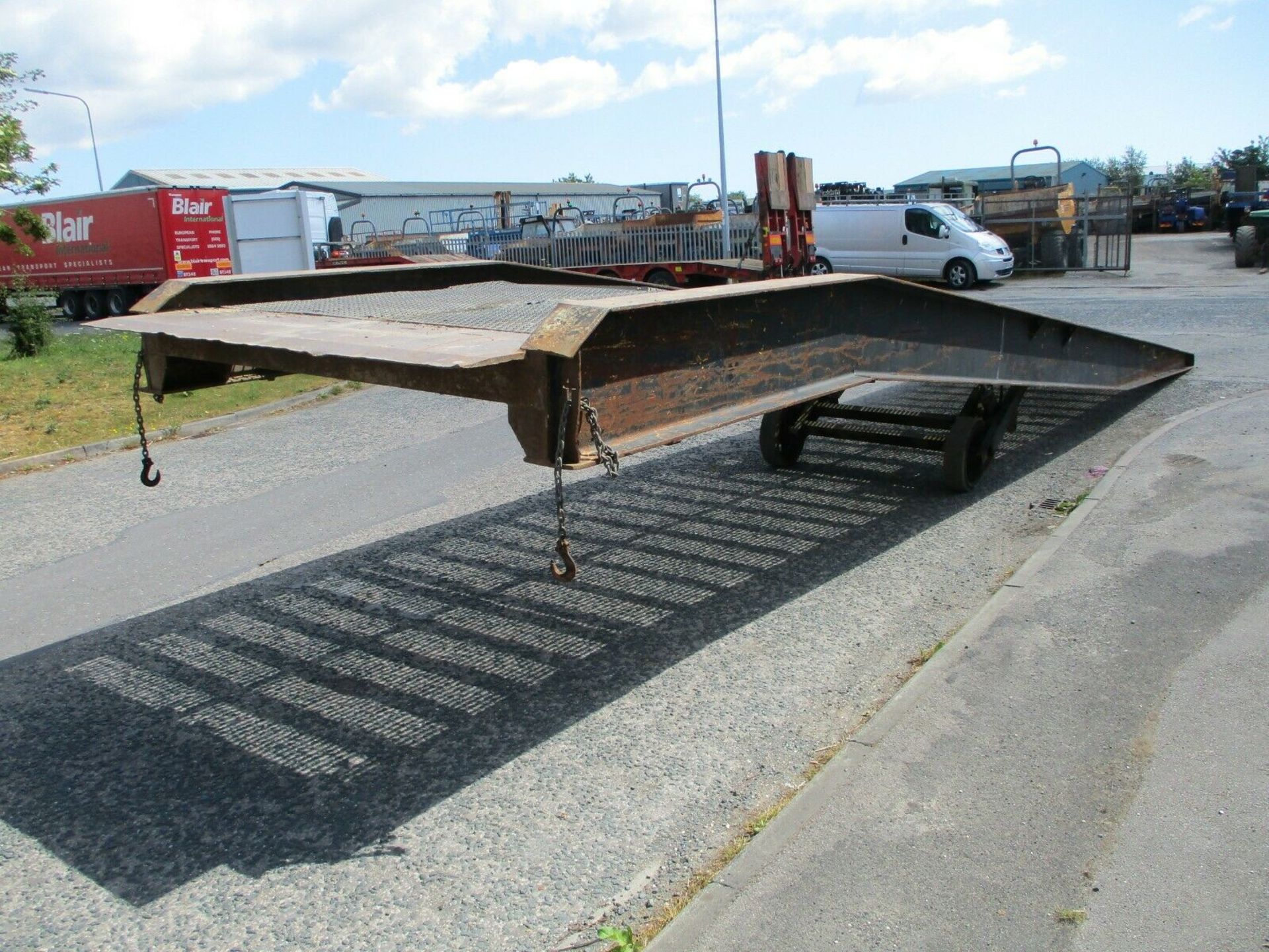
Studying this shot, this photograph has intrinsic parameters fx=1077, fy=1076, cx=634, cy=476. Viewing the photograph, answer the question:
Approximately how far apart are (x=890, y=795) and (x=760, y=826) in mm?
439

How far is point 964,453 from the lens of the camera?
277 inches

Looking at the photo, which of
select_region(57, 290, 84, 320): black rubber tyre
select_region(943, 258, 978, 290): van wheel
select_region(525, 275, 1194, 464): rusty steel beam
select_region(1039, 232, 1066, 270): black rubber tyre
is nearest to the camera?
select_region(525, 275, 1194, 464): rusty steel beam

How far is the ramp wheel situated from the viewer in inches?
278

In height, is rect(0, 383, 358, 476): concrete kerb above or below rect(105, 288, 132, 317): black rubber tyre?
below

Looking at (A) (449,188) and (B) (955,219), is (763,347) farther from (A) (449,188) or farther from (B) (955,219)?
(A) (449,188)

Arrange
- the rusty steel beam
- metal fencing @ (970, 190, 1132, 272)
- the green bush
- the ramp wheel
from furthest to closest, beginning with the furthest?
metal fencing @ (970, 190, 1132, 272), the green bush, the ramp wheel, the rusty steel beam

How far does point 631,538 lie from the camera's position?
648 cm

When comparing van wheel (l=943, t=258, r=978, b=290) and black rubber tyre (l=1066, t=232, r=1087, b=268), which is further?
black rubber tyre (l=1066, t=232, r=1087, b=268)

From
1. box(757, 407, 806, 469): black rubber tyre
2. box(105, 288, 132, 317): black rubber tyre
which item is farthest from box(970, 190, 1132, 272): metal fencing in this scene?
box(105, 288, 132, 317): black rubber tyre

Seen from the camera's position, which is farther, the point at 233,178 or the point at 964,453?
the point at 233,178

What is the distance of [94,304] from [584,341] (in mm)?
32615

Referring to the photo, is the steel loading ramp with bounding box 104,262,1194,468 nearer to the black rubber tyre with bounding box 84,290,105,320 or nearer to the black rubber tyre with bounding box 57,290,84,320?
the black rubber tyre with bounding box 84,290,105,320

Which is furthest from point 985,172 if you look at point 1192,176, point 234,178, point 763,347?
point 763,347

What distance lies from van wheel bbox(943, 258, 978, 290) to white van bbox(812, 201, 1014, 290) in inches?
0.6
